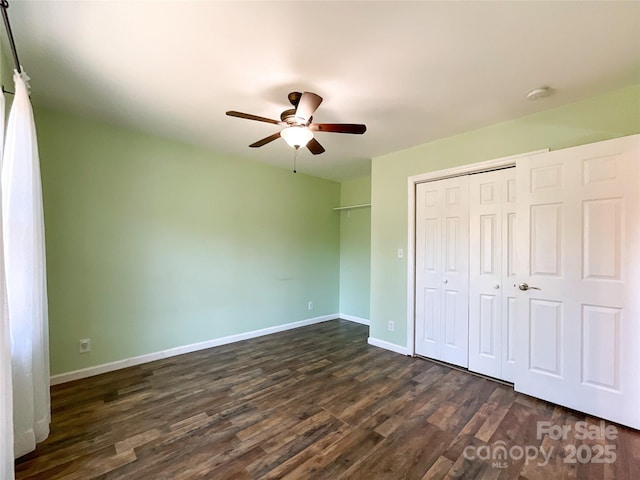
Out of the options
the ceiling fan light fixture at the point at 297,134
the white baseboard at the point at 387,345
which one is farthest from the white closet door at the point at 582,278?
the ceiling fan light fixture at the point at 297,134

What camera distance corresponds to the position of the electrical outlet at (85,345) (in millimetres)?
2758

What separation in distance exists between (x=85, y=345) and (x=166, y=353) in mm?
788

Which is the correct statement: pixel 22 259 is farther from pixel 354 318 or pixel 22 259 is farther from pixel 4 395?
pixel 354 318

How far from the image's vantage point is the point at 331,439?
1922 mm

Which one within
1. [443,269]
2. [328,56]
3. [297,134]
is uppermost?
[328,56]

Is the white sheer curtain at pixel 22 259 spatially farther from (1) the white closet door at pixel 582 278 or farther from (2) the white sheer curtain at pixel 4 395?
(1) the white closet door at pixel 582 278

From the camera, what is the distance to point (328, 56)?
6.00ft

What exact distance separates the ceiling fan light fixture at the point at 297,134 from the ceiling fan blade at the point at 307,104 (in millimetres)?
101

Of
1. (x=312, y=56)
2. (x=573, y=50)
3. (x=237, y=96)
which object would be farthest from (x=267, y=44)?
(x=573, y=50)

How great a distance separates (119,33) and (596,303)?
379 centimetres

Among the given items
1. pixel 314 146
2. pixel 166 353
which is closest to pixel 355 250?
pixel 314 146

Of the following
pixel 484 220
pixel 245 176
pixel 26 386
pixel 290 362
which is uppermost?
pixel 245 176

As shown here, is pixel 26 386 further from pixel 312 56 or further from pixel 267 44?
pixel 312 56

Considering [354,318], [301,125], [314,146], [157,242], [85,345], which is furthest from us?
[354,318]
